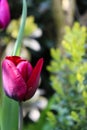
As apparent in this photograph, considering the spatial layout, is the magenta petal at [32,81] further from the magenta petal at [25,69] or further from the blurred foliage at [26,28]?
Result: the blurred foliage at [26,28]

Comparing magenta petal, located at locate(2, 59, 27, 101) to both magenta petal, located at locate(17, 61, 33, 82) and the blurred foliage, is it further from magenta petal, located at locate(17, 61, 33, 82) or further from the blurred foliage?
the blurred foliage

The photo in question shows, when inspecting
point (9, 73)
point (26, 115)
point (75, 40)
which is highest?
point (9, 73)

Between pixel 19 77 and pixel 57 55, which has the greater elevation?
pixel 19 77

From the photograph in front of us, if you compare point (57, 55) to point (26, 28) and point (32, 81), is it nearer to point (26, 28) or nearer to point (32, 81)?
point (32, 81)

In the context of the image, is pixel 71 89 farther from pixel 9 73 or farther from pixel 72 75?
pixel 9 73

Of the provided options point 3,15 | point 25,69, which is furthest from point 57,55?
point 25,69

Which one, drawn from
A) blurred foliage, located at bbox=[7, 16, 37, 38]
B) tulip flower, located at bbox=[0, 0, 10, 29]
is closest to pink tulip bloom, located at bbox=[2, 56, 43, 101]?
tulip flower, located at bbox=[0, 0, 10, 29]

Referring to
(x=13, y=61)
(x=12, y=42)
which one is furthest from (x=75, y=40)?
(x=12, y=42)
